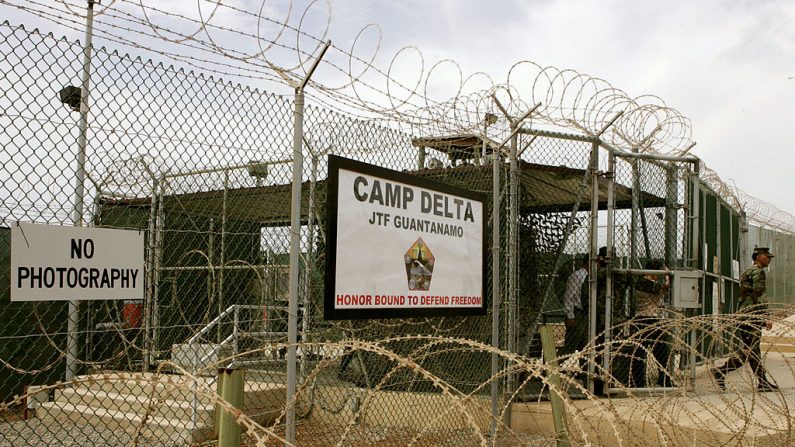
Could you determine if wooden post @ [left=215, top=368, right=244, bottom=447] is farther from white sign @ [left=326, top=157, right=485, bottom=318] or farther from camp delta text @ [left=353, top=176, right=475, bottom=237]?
camp delta text @ [left=353, top=176, right=475, bottom=237]

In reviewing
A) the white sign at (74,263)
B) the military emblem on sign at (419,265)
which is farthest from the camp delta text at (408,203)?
the white sign at (74,263)

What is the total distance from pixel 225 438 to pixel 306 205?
670cm

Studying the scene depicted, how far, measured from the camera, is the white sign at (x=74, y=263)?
10.4 ft

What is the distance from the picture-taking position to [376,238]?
5.02m

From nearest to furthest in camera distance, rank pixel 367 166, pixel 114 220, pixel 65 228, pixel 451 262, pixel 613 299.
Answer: pixel 65 228
pixel 367 166
pixel 451 262
pixel 613 299
pixel 114 220

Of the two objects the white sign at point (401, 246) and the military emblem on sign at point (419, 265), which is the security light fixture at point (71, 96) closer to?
the white sign at point (401, 246)

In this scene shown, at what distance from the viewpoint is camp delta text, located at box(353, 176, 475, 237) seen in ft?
16.3

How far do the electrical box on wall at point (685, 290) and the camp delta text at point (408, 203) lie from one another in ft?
10.1

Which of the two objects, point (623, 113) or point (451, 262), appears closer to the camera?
point (451, 262)

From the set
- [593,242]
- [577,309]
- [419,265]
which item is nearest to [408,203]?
[419,265]

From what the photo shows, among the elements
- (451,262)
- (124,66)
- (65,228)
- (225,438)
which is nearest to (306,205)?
(451,262)

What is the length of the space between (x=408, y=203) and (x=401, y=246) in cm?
33

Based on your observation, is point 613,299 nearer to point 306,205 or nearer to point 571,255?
point 571,255

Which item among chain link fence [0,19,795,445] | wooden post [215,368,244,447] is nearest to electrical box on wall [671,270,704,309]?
chain link fence [0,19,795,445]
